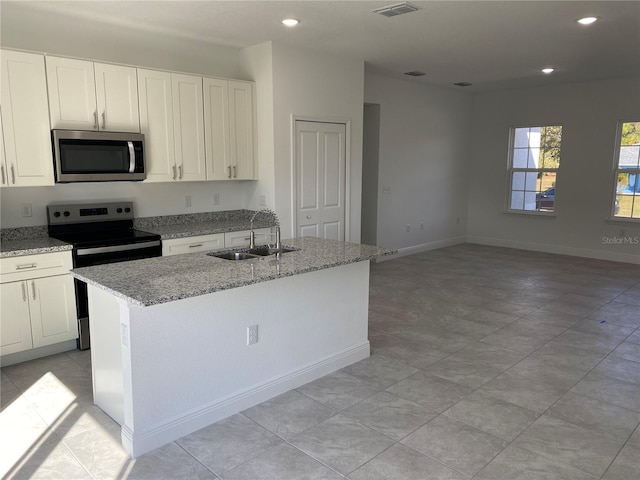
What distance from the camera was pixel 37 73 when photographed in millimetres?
3650

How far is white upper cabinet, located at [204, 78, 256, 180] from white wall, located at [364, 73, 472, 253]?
2.28 meters

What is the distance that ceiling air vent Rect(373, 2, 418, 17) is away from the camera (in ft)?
12.0

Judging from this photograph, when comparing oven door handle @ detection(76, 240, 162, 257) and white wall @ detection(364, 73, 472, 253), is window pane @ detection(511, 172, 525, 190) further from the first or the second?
oven door handle @ detection(76, 240, 162, 257)

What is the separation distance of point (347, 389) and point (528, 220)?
20.3ft

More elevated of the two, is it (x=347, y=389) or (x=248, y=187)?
(x=248, y=187)

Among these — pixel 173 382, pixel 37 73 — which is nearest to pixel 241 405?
pixel 173 382

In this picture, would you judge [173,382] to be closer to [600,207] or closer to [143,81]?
[143,81]

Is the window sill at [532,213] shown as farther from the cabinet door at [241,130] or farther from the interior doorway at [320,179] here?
the cabinet door at [241,130]

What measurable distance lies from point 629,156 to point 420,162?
10.0 feet

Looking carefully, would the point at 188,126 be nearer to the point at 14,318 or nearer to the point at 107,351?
the point at 14,318

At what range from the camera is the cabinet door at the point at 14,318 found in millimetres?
3477

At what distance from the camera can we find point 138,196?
4.66m

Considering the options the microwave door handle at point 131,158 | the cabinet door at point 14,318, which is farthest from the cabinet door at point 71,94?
the cabinet door at point 14,318

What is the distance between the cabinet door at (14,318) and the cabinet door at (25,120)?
32.1 inches
